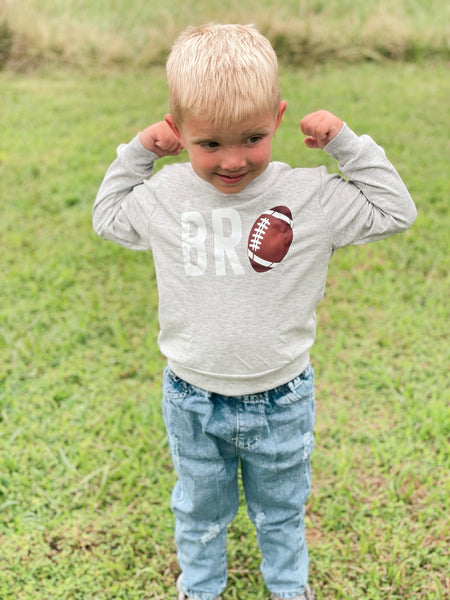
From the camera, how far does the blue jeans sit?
67.7 inches

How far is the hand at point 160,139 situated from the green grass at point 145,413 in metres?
1.38

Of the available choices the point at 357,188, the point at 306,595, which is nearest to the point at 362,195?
the point at 357,188

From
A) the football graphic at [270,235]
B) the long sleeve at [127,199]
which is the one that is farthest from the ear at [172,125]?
the football graphic at [270,235]

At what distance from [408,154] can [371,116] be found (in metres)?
0.95

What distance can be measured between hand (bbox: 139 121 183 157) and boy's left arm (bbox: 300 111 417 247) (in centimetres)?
31

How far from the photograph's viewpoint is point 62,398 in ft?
9.68

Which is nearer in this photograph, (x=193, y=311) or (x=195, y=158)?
(x=195, y=158)

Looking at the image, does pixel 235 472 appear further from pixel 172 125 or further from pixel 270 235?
pixel 172 125

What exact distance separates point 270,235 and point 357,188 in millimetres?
239

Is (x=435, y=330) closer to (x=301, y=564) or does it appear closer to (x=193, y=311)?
(x=301, y=564)

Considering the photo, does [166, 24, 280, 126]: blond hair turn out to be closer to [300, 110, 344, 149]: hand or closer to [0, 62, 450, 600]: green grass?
[300, 110, 344, 149]: hand

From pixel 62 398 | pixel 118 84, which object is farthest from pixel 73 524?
pixel 118 84

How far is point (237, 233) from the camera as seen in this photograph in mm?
1564

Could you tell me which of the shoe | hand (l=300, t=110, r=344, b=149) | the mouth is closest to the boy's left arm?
hand (l=300, t=110, r=344, b=149)
